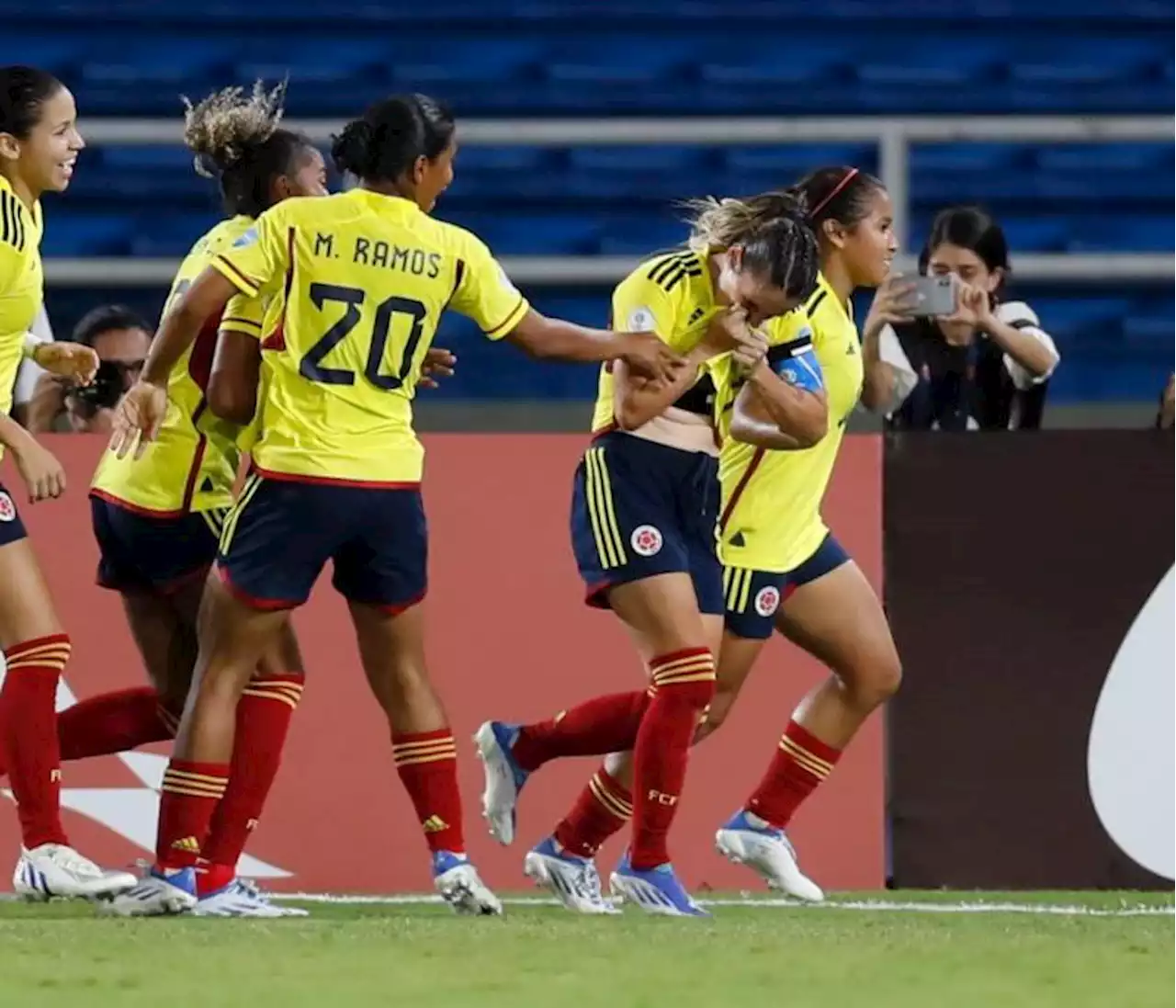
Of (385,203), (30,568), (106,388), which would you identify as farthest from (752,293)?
(106,388)

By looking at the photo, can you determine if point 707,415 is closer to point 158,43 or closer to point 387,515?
point 387,515

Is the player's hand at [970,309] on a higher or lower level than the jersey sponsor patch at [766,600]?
higher

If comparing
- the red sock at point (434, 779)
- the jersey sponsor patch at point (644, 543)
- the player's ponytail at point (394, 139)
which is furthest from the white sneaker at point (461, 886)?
the player's ponytail at point (394, 139)

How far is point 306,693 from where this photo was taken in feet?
24.6

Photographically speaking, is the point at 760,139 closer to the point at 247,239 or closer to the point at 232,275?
the point at 247,239

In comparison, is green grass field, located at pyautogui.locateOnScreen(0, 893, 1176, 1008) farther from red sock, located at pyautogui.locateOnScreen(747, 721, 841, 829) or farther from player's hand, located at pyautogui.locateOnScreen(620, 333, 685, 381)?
player's hand, located at pyautogui.locateOnScreen(620, 333, 685, 381)

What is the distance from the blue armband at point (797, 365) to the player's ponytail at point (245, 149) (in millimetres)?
1207

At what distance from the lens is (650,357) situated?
5.96 meters

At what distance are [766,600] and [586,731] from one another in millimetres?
547

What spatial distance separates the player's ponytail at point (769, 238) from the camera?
240 inches

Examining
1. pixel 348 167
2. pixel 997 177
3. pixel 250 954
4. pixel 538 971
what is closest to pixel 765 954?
pixel 538 971

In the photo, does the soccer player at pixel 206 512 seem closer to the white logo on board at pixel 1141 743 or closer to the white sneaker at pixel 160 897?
the white sneaker at pixel 160 897

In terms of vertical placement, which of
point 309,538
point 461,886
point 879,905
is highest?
point 309,538

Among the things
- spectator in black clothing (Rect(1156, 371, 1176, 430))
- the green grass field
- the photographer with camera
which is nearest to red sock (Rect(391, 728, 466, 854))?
the green grass field
